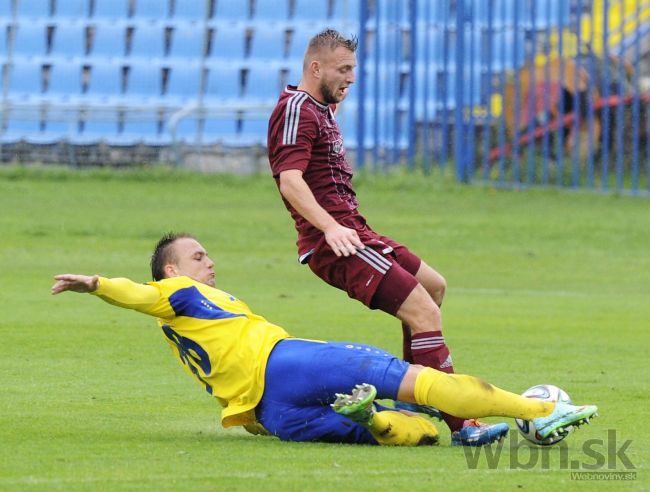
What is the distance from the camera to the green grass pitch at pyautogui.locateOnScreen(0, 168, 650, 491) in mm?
6102

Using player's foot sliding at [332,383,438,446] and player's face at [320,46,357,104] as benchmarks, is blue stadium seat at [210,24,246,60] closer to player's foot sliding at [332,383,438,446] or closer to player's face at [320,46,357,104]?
player's face at [320,46,357,104]

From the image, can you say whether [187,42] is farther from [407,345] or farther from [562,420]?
[562,420]

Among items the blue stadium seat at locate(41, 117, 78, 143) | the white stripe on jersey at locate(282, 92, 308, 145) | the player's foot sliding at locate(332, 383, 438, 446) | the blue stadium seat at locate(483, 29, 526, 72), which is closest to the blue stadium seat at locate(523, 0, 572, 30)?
the blue stadium seat at locate(483, 29, 526, 72)

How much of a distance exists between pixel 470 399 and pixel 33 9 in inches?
1007

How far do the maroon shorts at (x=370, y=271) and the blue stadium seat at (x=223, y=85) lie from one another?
21625 mm

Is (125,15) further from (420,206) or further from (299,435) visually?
(299,435)

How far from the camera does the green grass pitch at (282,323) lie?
6102mm

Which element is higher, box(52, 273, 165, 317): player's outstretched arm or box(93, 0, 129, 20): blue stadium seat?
box(93, 0, 129, 20): blue stadium seat

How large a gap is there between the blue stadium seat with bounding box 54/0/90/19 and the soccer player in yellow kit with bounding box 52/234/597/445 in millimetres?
Answer: 24088

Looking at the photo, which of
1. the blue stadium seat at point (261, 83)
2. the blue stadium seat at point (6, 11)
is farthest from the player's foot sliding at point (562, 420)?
the blue stadium seat at point (6, 11)

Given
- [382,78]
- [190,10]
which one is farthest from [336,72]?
[190,10]

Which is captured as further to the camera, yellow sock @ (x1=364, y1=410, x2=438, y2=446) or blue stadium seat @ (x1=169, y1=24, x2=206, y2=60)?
blue stadium seat @ (x1=169, y1=24, x2=206, y2=60)

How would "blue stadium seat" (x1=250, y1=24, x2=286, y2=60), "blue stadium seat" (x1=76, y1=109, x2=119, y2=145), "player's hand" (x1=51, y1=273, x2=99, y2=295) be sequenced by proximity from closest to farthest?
"player's hand" (x1=51, y1=273, x2=99, y2=295) < "blue stadium seat" (x1=76, y1=109, x2=119, y2=145) < "blue stadium seat" (x1=250, y1=24, x2=286, y2=60)

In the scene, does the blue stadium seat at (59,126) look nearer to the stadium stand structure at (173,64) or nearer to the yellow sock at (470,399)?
the stadium stand structure at (173,64)
